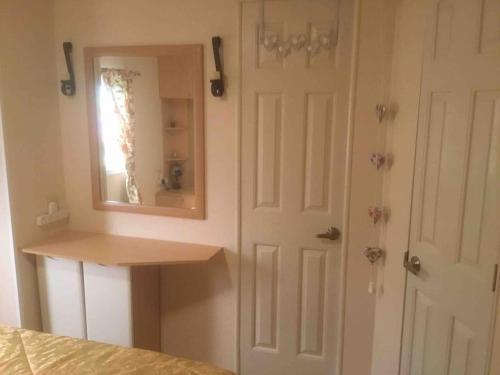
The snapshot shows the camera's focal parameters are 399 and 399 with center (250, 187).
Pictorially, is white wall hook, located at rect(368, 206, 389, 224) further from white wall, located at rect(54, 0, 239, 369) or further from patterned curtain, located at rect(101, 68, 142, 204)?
patterned curtain, located at rect(101, 68, 142, 204)

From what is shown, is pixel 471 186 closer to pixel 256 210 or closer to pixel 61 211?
pixel 256 210

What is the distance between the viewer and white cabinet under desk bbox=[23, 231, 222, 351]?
87.7 inches

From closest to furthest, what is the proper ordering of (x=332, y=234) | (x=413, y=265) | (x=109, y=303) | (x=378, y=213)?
(x=413, y=265)
(x=378, y=213)
(x=332, y=234)
(x=109, y=303)

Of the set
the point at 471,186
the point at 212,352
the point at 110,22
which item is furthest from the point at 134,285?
the point at 471,186

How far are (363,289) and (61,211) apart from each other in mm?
1963

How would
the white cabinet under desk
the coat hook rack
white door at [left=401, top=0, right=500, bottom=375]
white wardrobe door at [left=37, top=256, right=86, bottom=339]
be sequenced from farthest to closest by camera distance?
the coat hook rack, white wardrobe door at [left=37, top=256, right=86, bottom=339], the white cabinet under desk, white door at [left=401, top=0, right=500, bottom=375]

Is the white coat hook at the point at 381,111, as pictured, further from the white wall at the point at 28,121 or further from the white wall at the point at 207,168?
the white wall at the point at 28,121

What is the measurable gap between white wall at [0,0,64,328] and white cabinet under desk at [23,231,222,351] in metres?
0.10

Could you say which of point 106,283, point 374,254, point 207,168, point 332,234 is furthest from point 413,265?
point 106,283

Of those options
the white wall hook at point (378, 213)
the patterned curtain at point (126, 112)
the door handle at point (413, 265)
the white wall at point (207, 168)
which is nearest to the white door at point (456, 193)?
the door handle at point (413, 265)

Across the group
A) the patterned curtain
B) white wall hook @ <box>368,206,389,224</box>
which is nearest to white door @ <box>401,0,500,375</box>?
white wall hook @ <box>368,206,389,224</box>

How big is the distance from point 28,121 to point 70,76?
38cm

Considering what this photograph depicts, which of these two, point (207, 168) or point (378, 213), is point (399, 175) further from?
point (207, 168)

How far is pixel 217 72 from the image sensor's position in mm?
2203
